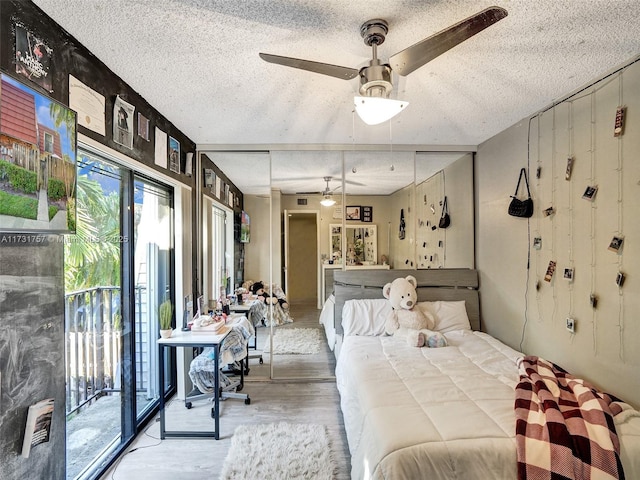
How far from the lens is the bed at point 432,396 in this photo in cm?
139

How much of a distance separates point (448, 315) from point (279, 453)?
1.93 meters

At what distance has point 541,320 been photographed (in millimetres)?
2492

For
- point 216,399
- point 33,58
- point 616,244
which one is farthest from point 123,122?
point 616,244

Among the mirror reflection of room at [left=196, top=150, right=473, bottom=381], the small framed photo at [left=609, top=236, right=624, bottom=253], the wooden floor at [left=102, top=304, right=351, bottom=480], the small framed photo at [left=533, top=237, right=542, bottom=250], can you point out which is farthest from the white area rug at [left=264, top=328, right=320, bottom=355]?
the small framed photo at [left=609, top=236, right=624, bottom=253]

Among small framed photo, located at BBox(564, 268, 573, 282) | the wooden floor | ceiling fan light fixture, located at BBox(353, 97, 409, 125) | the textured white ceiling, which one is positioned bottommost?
the wooden floor

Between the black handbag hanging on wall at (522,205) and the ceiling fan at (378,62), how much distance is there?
1693 mm

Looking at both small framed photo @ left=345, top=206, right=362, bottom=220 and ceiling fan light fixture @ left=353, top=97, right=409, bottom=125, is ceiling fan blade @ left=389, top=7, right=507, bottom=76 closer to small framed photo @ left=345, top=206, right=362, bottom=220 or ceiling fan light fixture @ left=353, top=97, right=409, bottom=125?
ceiling fan light fixture @ left=353, top=97, right=409, bottom=125

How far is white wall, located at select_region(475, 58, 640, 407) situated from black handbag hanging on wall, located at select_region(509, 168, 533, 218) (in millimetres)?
51

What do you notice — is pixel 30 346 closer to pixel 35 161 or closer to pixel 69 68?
pixel 35 161

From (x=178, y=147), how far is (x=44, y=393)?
2.12 m

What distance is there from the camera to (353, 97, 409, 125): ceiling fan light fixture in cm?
150

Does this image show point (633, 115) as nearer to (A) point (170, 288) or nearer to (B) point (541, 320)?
(B) point (541, 320)

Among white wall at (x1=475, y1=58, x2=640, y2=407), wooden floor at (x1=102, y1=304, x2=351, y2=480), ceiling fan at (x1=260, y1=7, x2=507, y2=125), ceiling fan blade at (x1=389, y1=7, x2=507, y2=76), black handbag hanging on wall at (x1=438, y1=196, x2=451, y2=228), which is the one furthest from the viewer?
black handbag hanging on wall at (x1=438, y1=196, x2=451, y2=228)

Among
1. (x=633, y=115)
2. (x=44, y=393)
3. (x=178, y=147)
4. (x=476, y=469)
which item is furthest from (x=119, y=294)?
(x=633, y=115)
